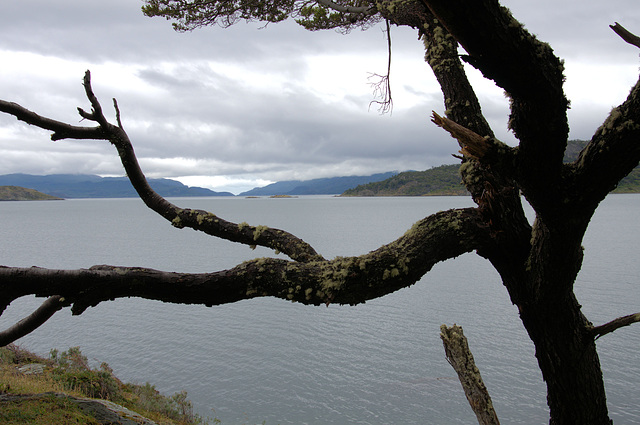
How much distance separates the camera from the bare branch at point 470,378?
18.9ft

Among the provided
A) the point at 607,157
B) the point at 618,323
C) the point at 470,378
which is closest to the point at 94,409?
the point at 470,378

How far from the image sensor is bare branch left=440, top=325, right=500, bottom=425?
18.9 ft

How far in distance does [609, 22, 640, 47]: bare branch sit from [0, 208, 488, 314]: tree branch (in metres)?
1.73

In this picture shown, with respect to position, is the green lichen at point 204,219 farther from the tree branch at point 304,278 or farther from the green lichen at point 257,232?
the tree branch at point 304,278

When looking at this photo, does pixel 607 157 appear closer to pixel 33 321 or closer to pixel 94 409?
pixel 33 321

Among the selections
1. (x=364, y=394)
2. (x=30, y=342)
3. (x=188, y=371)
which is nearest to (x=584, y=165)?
(x=364, y=394)

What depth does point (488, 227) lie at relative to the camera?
3779mm

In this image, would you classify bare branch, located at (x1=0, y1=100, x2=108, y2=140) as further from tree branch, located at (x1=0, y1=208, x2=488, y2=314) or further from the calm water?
the calm water

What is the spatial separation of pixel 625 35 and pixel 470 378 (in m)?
4.68

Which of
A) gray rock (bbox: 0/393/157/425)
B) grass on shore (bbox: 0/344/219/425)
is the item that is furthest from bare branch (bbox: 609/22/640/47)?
grass on shore (bbox: 0/344/219/425)

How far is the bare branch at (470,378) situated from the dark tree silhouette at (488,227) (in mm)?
1421

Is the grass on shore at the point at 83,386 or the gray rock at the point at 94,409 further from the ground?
the gray rock at the point at 94,409

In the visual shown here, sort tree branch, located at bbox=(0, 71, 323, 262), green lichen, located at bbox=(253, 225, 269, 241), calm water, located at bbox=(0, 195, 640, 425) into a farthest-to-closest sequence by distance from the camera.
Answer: calm water, located at bbox=(0, 195, 640, 425) → green lichen, located at bbox=(253, 225, 269, 241) → tree branch, located at bbox=(0, 71, 323, 262)

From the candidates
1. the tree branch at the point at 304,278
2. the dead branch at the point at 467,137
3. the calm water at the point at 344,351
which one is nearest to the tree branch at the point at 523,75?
the dead branch at the point at 467,137
